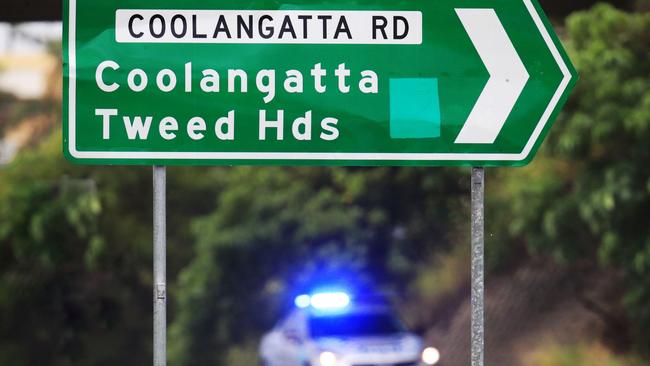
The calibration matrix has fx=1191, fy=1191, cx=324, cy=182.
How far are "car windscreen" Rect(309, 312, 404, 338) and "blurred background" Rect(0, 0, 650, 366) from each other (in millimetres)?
2835

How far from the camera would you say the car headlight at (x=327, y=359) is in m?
13.0

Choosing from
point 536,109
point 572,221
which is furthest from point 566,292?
point 536,109

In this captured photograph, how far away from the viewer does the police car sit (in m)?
13.1

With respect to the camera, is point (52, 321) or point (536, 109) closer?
point (536, 109)

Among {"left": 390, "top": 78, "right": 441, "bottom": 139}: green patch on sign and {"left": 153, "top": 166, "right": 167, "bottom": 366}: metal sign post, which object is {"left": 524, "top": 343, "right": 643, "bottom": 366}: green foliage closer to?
{"left": 390, "top": 78, "right": 441, "bottom": 139}: green patch on sign

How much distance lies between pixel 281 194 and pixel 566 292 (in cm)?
472

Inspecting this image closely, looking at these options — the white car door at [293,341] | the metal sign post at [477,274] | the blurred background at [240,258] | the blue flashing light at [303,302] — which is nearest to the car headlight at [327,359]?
the white car door at [293,341]

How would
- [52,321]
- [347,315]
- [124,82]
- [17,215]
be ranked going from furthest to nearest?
[52,321], [17,215], [347,315], [124,82]

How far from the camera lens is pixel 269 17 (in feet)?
9.91

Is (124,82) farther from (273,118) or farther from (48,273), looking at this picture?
(48,273)

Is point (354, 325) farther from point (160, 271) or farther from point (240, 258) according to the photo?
point (160, 271)

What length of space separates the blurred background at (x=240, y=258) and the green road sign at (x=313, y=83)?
13.1 meters

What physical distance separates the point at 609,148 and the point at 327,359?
397 centimetres

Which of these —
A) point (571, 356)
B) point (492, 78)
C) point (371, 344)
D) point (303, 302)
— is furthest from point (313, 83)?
point (571, 356)
